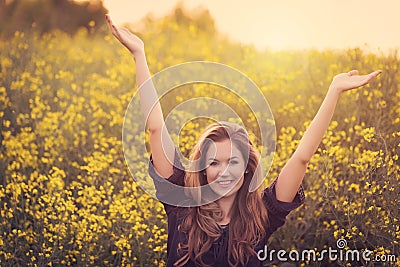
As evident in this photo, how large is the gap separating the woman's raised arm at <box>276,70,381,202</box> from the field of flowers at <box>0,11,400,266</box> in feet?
4.49

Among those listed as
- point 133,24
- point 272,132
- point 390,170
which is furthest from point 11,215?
point 133,24

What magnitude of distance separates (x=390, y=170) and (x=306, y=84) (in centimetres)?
156

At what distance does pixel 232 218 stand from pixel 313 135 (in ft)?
1.35

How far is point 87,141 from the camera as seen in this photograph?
16.8 ft

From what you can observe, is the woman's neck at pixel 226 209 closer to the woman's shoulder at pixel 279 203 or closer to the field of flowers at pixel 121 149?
the woman's shoulder at pixel 279 203

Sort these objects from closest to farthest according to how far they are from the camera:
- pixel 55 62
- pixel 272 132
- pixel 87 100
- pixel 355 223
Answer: pixel 355 223
pixel 272 132
pixel 87 100
pixel 55 62

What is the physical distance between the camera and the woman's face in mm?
2418

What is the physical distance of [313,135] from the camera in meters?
2.29

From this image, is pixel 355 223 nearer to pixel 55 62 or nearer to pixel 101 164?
pixel 101 164

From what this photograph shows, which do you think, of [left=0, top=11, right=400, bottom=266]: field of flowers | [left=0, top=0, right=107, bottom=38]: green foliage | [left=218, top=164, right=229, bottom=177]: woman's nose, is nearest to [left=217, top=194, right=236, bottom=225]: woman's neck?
[left=218, top=164, right=229, bottom=177]: woman's nose

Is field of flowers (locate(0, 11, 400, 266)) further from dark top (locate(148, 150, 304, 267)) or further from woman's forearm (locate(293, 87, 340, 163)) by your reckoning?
woman's forearm (locate(293, 87, 340, 163))

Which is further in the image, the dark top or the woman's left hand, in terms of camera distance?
the dark top

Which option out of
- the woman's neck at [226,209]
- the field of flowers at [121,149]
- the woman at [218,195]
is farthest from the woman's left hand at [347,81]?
the field of flowers at [121,149]

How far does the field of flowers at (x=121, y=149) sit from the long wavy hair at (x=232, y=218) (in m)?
1.32
